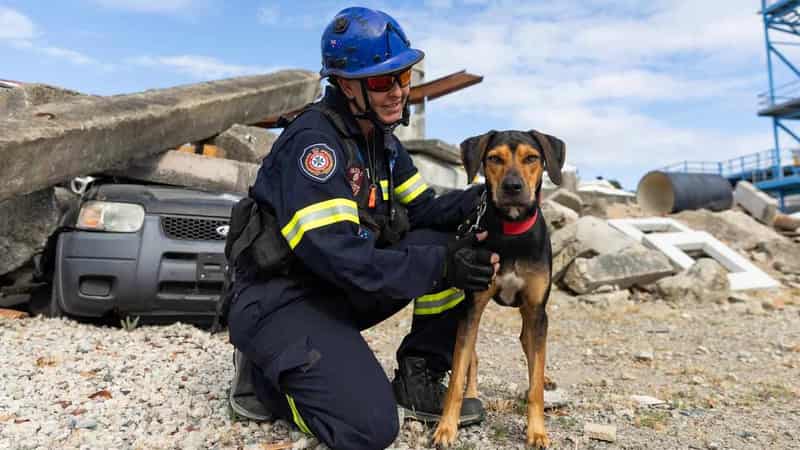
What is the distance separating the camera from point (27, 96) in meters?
5.71

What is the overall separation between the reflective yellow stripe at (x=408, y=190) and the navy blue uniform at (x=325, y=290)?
1.32ft

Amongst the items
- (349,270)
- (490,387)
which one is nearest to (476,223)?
(349,270)

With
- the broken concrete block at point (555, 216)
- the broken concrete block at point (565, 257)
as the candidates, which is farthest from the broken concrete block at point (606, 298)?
the broken concrete block at point (555, 216)

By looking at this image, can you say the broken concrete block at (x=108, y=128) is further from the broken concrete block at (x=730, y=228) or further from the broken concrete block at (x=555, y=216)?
the broken concrete block at (x=730, y=228)

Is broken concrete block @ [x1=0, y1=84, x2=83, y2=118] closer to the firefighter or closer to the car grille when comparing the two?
the car grille

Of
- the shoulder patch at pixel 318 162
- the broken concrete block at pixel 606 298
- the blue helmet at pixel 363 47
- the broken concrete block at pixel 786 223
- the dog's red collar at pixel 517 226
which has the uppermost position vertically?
the blue helmet at pixel 363 47

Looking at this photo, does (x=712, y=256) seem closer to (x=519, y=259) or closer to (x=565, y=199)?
(x=565, y=199)

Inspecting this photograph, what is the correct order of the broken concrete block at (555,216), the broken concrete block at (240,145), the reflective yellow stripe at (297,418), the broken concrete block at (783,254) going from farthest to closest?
the broken concrete block at (783,254), the broken concrete block at (555,216), the broken concrete block at (240,145), the reflective yellow stripe at (297,418)

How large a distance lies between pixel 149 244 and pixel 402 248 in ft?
8.19

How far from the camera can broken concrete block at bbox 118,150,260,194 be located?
19.3 ft

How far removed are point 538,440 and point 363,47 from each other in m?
1.97

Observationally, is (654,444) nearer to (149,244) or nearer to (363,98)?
(363,98)

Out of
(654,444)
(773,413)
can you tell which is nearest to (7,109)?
(654,444)

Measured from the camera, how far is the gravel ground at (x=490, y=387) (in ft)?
9.53
